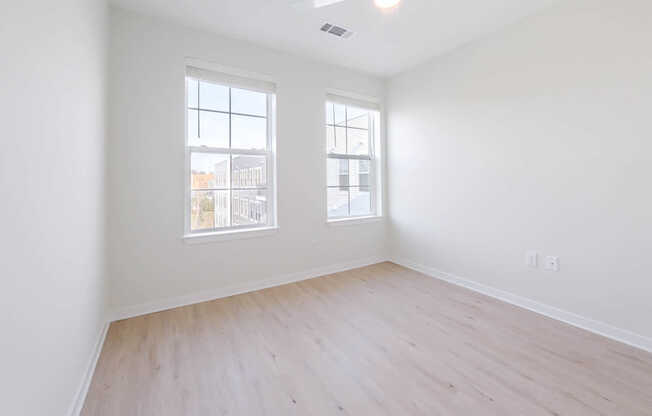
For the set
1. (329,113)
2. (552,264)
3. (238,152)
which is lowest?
(552,264)

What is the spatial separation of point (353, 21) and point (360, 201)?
2.20m

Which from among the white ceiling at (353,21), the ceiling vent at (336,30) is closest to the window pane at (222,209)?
the white ceiling at (353,21)

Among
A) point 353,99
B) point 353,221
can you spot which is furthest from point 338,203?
point 353,99

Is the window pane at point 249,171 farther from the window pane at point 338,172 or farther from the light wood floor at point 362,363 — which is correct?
the light wood floor at point 362,363

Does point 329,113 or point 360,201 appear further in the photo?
point 360,201

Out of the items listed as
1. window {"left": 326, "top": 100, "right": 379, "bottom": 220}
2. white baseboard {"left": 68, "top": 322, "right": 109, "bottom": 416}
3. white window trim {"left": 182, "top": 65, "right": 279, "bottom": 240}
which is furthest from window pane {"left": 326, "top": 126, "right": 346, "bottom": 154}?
white baseboard {"left": 68, "top": 322, "right": 109, "bottom": 416}

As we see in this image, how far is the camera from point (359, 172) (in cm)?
397

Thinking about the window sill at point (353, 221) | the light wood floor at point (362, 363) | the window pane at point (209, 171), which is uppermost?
the window pane at point (209, 171)

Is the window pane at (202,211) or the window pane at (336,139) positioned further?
the window pane at (336,139)

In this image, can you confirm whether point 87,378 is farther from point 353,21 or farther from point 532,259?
point 532,259

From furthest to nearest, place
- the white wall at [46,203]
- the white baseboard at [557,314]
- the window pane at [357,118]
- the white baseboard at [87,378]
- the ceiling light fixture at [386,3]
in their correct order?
the window pane at [357,118] → the ceiling light fixture at [386,3] → the white baseboard at [557,314] → the white baseboard at [87,378] → the white wall at [46,203]

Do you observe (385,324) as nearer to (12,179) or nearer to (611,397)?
(611,397)

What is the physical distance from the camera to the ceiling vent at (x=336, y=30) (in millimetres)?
2652

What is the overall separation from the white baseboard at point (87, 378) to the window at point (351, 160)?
2.50m
